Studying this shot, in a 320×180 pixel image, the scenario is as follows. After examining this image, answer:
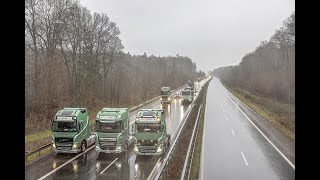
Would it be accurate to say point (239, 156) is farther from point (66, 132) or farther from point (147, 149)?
point (66, 132)

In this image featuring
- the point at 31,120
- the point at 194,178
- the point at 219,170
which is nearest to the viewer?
the point at 194,178

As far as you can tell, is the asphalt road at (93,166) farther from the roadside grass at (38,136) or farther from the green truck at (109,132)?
the roadside grass at (38,136)

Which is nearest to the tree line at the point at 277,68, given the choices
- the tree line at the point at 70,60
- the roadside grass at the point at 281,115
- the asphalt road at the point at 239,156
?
the roadside grass at the point at 281,115

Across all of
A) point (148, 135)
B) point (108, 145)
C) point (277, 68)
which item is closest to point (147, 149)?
point (148, 135)

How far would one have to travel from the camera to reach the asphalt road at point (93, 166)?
931 inches

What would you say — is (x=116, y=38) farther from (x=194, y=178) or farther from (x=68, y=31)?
(x=194, y=178)

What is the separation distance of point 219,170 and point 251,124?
24.1m

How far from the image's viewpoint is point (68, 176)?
2345 centimetres

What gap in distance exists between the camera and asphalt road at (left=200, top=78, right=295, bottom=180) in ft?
81.5

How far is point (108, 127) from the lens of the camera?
2817 cm

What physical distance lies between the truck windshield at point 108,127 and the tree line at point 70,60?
11981mm

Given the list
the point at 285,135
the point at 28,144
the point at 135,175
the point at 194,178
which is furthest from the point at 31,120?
the point at 285,135

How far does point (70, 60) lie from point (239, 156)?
32.9 m

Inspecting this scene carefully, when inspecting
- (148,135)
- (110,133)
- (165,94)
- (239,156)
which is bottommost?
(239,156)
